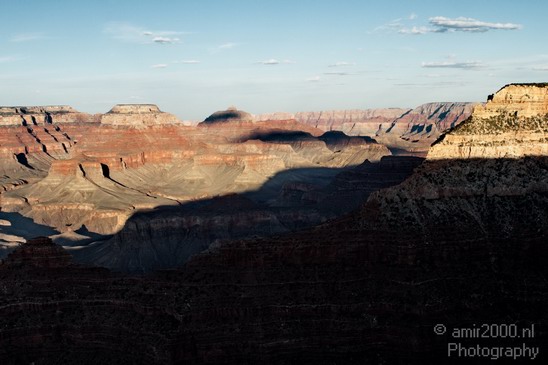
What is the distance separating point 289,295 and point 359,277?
584 cm

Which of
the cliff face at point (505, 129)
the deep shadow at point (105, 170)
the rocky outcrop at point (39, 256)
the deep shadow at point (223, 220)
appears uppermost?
the cliff face at point (505, 129)

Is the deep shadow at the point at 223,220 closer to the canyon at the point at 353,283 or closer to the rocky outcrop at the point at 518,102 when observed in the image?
the canyon at the point at 353,283

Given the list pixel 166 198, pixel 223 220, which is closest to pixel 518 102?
pixel 223 220

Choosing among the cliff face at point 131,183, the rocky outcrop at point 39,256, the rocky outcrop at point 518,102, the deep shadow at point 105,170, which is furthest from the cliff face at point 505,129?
the deep shadow at point 105,170

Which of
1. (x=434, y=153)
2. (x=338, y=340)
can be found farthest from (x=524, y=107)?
(x=338, y=340)

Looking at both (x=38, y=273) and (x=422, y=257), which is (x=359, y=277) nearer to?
(x=422, y=257)

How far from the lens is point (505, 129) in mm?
57969

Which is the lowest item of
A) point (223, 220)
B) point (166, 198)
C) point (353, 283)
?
point (223, 220)

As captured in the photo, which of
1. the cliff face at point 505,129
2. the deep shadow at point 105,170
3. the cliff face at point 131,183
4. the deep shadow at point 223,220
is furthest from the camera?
the deep shadow at point 105,170

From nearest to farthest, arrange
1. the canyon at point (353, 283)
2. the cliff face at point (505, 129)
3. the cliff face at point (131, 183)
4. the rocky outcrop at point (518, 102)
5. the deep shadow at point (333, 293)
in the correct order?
the deep shadow at point (333, 293) → the canyon at point (353, 283) → the cliff face at point (505, 129) → the rocky outcrop at point (518, 102) → the cliff face at point (131, 183)

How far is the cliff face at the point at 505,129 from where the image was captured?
57.1 m

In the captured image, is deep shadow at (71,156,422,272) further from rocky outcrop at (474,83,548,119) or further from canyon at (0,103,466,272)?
rocky outcrop at (474,83,548,119)

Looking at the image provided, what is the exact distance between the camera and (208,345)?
2002 inches

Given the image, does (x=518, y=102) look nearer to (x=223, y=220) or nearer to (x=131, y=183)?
(x=223, y=220)
